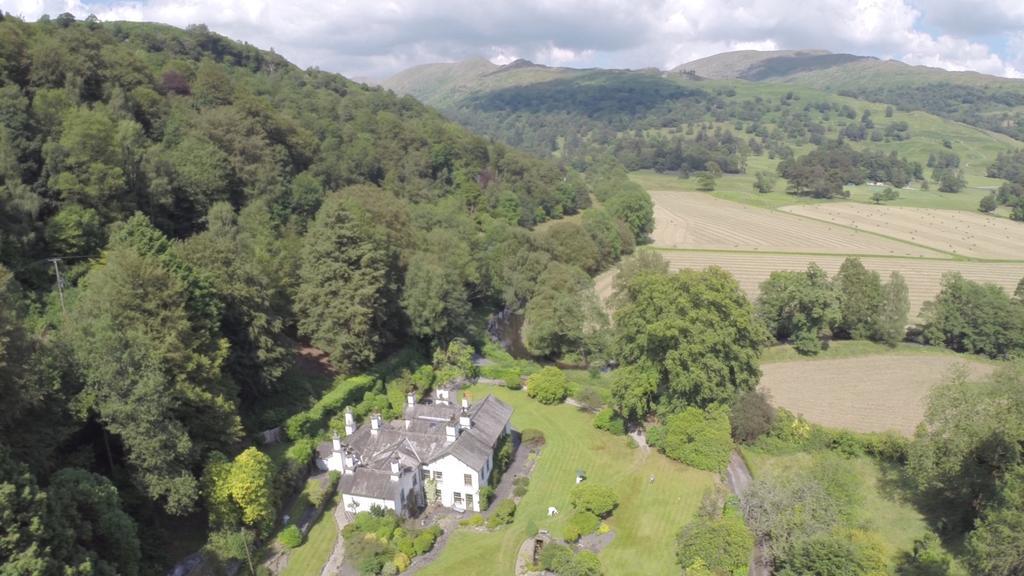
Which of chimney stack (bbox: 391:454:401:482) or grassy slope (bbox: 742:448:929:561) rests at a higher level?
chimney stack (bbox: 391:454:401:482)

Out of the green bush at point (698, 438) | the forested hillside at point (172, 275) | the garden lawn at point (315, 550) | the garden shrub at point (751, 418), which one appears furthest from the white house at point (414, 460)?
the garden shrub at point (751, 418)

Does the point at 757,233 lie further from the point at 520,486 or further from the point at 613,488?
the point at 520,486

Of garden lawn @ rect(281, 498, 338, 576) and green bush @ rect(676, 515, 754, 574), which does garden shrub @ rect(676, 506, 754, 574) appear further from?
garden lawn @ rect(281, 498, 338, 576)

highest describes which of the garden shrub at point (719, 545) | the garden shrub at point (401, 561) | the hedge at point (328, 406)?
the hedge at point (328, 406)

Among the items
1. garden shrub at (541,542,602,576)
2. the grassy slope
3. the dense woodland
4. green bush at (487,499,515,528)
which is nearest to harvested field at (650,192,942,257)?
the dense woodland

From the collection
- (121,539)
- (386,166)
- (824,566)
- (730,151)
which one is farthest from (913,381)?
(730,151)

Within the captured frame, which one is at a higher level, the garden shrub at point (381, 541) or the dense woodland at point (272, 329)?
the dense woodland at point (272, 329)

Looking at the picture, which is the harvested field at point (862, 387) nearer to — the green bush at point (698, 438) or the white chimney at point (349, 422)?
the green bush at point (698, 438)
